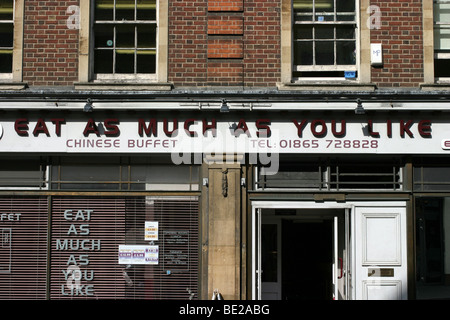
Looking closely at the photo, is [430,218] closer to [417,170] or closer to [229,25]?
[417,170]

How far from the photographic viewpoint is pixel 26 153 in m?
11.1

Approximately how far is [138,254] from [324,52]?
4934 millimetres

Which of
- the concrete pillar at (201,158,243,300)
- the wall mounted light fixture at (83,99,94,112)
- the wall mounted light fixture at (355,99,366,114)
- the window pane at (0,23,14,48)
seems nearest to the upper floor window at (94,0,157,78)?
the wall mounted light fixture at (83,99,94,112)

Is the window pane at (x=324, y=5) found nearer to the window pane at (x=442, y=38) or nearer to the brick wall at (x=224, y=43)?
the brick wall at (x=224, y=43)

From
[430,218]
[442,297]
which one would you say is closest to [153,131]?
[430,218]

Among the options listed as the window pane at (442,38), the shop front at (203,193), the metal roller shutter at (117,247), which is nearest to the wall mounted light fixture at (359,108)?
the shop front at (203,193)

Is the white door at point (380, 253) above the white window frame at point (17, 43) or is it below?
below

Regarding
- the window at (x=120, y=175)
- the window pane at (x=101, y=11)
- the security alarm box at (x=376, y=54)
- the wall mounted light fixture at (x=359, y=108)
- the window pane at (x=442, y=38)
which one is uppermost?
the window pane at (x=101, y=11)

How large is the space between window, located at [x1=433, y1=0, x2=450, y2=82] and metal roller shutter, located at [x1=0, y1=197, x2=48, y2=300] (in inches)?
293

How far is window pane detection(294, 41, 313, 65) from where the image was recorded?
11414mm

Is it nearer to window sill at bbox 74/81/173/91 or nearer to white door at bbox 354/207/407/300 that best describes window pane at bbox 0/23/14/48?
window sill at bbox 74/81/173/91

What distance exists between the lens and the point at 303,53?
11422mm

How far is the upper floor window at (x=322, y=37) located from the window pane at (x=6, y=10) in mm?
5145

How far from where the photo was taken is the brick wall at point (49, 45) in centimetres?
1123
